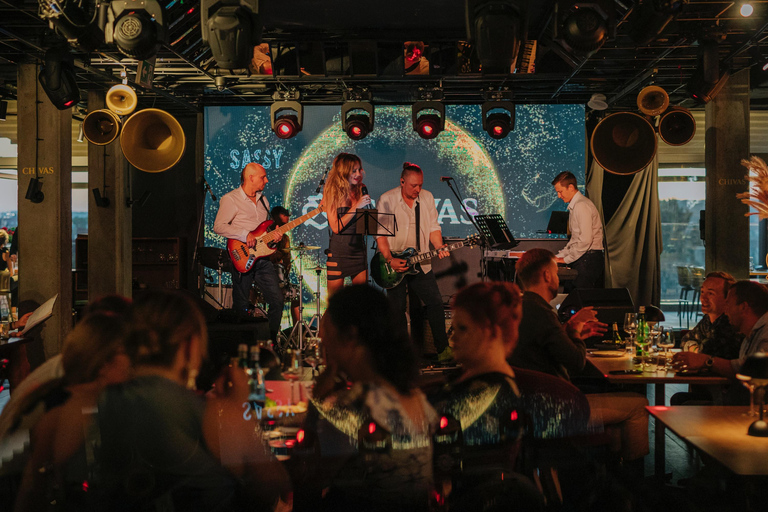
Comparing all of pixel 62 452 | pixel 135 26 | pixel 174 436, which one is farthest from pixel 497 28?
pixel 62 452

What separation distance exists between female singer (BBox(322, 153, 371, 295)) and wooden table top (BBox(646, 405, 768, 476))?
4.39 m

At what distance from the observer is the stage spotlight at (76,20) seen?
4.62 metres

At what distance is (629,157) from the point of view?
750 centimetres

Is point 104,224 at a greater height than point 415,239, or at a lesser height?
greater

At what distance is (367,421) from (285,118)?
7.19 metres

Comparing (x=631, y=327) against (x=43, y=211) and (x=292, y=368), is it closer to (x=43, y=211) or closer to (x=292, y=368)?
(x=292, y=368)

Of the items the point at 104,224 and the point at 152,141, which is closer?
the point at 152,141

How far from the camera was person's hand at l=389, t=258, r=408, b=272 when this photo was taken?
7.01 metres

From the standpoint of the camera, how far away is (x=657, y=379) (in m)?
3.38

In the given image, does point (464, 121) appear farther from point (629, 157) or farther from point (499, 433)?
point (499, 433)

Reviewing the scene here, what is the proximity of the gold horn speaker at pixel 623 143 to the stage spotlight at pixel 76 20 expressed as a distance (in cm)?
512

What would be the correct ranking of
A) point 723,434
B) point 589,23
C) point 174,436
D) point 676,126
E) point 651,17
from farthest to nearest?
point 676,126, point 589,23, point 651,17, point 723,434, point 174,436

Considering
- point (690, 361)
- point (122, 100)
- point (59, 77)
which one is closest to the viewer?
point (690, 361)

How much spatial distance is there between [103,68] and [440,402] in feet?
25.2
